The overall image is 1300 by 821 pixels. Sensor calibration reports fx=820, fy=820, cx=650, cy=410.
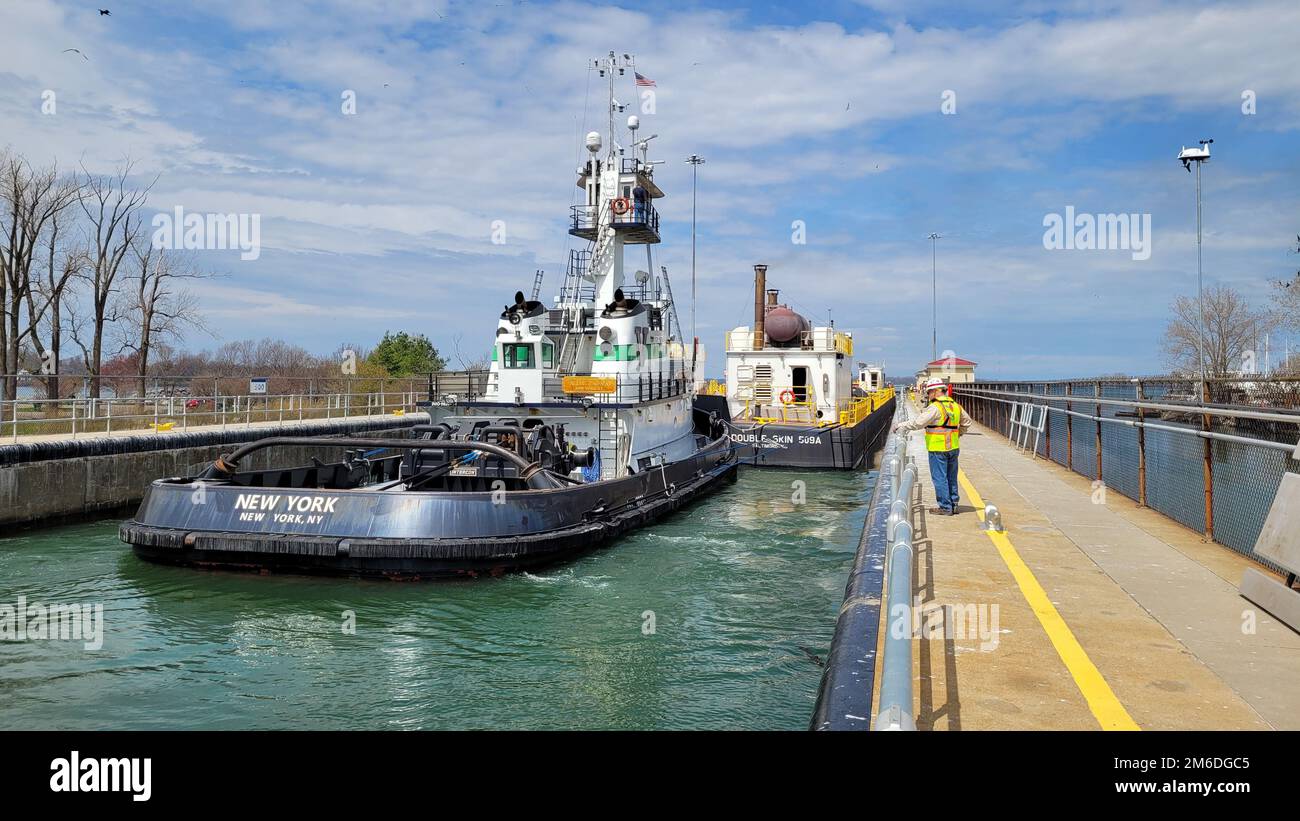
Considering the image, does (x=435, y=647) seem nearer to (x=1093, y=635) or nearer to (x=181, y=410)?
(x=1093, y=635)

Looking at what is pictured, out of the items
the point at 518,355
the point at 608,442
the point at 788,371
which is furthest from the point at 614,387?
the point at 788,371

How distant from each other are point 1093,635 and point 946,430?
15.6ft

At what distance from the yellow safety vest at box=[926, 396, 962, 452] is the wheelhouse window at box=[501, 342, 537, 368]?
10.5 metres

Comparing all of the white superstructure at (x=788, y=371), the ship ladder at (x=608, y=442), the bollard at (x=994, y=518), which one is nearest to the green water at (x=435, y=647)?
the bollard at (x=994, y=518)

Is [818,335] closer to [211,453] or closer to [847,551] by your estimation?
[847,551]

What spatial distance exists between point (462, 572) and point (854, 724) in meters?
8.56

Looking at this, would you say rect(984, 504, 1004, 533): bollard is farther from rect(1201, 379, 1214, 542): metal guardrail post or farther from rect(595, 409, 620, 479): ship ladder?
rect(595, 409, 620, 479): ship ladder

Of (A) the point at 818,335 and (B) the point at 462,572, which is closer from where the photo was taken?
(B) the point at 462,572

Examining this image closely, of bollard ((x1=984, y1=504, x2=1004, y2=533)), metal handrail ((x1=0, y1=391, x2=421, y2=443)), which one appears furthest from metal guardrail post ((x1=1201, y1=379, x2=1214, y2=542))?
metal handrail ((x1=0, y1=391, x2=421, y2=443))

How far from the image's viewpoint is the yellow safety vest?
9.70m

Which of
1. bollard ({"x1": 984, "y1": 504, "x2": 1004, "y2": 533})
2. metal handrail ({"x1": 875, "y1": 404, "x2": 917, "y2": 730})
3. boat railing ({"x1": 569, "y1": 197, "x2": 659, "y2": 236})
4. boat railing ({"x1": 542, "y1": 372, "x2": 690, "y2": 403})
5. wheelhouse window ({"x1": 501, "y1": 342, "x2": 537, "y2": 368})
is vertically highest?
boat railing ({"x1": 569, "y1": 197, "x2": 659, "y2": 236})
